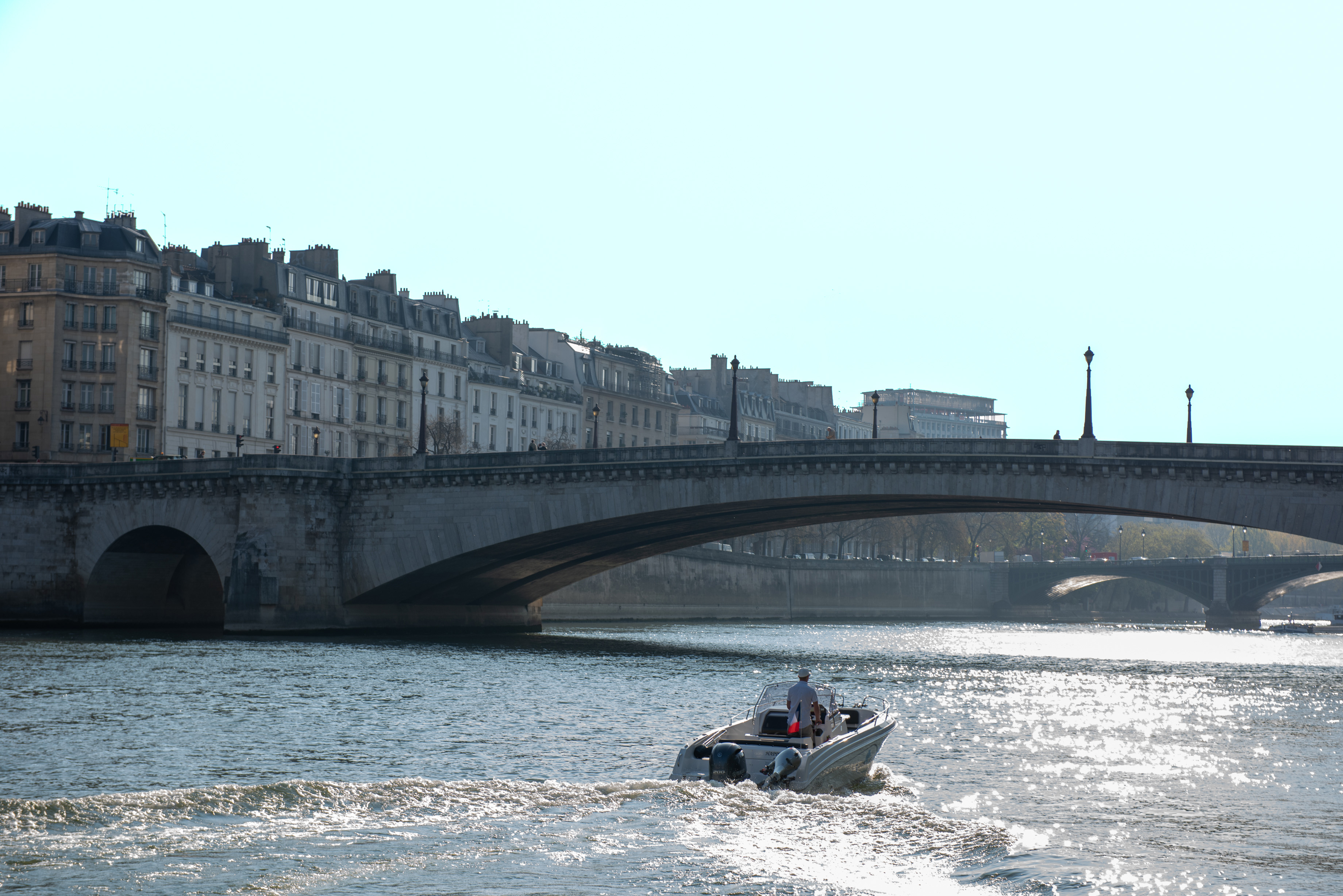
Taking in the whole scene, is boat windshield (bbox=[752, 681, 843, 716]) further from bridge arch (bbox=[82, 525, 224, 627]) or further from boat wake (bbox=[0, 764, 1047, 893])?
bridge arch (bbox=[82, 525, 224, 627])

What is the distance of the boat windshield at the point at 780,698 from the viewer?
28.0 meters

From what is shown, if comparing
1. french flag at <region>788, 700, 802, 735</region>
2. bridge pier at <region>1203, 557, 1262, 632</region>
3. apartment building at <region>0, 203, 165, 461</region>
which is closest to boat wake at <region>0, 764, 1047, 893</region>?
french flag at <region>788, 700, 802, 735</region>

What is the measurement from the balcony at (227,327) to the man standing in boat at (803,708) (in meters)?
70.5

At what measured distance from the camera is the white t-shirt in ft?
86.8

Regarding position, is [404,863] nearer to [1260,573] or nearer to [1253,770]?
[1253,770]

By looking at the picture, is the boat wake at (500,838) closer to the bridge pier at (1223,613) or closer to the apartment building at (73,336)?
the apartment building at (73,336)

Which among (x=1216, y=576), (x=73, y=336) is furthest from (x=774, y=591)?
(x=73, y=336)

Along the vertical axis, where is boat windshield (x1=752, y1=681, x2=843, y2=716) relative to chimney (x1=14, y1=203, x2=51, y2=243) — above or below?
below

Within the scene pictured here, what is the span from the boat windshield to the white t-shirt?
2.10 ft

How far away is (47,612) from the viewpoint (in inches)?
2817

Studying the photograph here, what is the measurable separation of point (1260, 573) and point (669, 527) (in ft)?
255

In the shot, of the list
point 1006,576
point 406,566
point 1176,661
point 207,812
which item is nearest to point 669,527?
point 406,566

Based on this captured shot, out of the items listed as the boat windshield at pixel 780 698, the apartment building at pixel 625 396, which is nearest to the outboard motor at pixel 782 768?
the boat windshield at pixel 780 698

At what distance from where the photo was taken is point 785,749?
24625mm
